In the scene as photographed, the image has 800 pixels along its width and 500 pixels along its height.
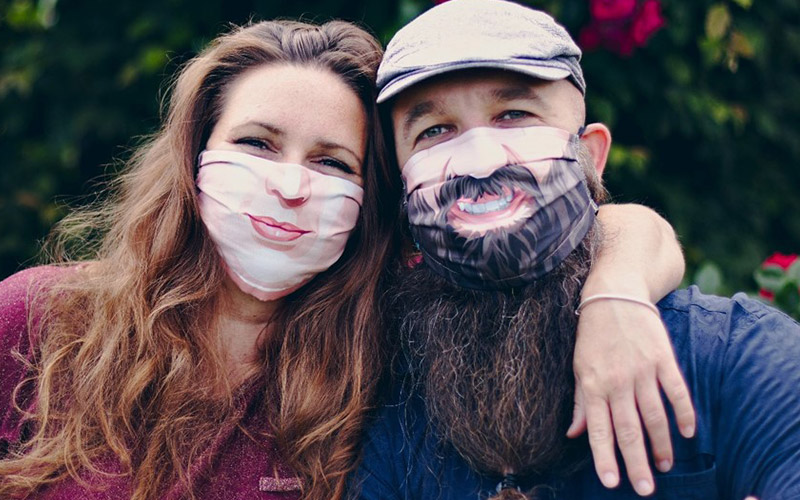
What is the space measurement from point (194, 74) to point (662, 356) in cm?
162

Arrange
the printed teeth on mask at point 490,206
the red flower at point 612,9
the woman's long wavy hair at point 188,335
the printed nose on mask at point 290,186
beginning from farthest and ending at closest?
the red flower at point 612,9
the printed nose on mask at point 290,186
the woman's long wavy hair at point 188,335
the printed teeth on mask at point 490,206

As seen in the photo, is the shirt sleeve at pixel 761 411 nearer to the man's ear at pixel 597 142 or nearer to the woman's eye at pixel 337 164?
the man's ear at pixel 597 142

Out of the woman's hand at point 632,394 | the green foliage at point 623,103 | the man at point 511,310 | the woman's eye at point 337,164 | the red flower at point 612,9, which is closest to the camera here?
the woman's hand at point 632,394

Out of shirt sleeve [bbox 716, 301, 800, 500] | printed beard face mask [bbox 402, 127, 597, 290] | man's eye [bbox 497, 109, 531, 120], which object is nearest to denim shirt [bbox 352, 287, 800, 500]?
shirt sleeve [bbox 716, 301, 800, 500]

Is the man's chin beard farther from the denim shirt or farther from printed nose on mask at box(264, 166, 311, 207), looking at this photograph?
printed nose on mask at box(264, 166, 311, 207)

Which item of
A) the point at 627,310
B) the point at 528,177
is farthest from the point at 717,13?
the point at 627,310

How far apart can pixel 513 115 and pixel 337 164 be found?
0.54 meters

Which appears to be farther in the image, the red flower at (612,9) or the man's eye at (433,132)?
the red flower at (612,9)

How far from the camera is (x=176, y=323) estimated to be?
2.48 m

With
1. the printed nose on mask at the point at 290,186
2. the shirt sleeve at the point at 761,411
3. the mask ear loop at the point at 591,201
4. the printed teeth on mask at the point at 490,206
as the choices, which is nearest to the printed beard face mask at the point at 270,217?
the printed nose on mask at the point at 290,186

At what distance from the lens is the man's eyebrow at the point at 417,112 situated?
2.33 meters

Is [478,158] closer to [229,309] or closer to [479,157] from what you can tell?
[479,157]

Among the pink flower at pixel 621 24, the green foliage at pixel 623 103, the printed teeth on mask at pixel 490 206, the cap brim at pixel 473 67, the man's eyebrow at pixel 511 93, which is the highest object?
the cap brim at pixel 473 67

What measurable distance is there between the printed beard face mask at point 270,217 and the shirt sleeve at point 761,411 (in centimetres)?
113
